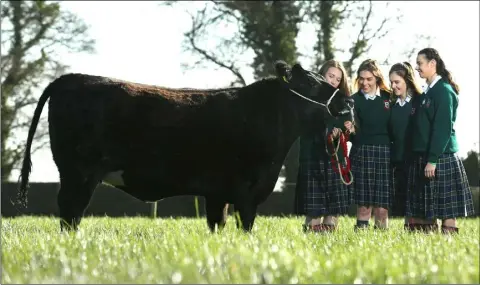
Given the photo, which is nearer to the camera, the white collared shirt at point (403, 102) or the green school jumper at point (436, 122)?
the green school jumper at point (436, 122)

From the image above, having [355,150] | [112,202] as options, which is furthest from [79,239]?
[112,202]

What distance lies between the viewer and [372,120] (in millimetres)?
8375

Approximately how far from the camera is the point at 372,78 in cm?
849

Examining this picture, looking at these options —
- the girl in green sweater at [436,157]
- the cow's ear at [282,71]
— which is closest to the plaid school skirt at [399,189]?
the girl in green sweater at [436,157]

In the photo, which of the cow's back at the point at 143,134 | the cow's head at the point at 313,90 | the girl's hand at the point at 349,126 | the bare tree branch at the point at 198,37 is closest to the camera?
the cow's back at the point at 143,134

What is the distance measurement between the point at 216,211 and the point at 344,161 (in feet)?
6.74

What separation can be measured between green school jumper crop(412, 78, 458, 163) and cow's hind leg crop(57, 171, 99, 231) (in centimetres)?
349

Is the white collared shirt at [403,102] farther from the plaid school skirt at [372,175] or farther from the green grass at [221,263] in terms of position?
the green grass at [221,263]

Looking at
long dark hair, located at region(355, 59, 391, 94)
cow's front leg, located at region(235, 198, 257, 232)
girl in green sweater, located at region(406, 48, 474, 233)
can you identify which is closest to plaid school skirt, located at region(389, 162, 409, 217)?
girl in green sweater, located at region(406, 48, 474, 233)

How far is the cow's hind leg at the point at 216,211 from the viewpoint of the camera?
22.6 ft

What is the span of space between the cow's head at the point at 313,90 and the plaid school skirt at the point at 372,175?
3.49 feet

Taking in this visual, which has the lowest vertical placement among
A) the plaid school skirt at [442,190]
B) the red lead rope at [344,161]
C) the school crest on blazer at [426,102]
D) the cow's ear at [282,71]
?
the plaid school skirt at [442,190]

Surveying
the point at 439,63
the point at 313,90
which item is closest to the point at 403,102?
the point at 439,63

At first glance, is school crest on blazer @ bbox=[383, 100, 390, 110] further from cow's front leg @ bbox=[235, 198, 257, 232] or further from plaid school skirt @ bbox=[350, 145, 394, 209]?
cow's front leg @ bbox=[235, 198, 257, 232]
